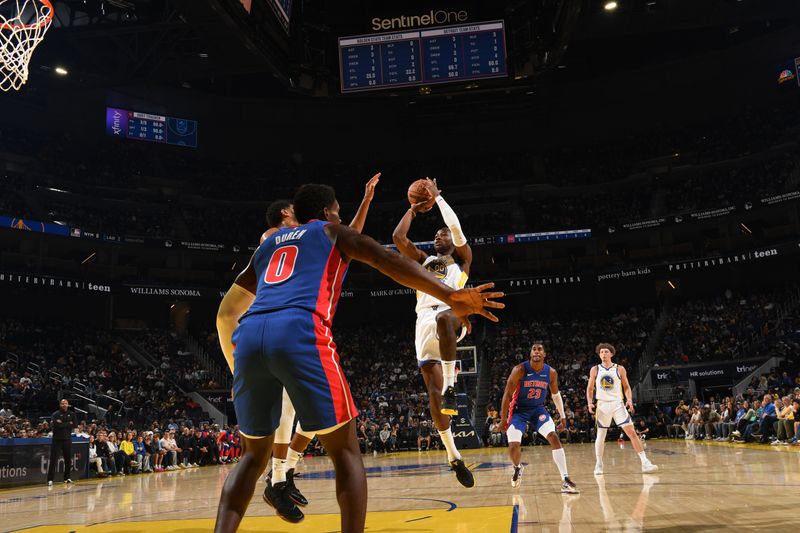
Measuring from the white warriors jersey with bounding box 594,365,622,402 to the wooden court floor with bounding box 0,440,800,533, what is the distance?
3.92 ft

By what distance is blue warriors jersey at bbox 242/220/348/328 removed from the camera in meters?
3.51

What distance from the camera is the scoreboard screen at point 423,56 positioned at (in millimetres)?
19422

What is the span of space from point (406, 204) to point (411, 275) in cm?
3350

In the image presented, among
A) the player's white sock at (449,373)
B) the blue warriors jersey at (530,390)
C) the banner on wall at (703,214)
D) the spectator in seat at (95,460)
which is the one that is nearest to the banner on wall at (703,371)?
the banner on wall at (703,214)

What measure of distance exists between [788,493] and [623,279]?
29.1 meters

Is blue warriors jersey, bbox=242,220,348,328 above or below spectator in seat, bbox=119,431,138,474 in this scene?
above

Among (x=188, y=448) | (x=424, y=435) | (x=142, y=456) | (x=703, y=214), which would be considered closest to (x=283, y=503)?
(x=142, y=456)

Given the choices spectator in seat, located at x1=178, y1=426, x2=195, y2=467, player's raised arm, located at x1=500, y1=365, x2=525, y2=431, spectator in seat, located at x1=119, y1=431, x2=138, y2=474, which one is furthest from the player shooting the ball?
spectator in seat, located at x1=178, y1=426, x2=195, y2=467

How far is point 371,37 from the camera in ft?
64.4

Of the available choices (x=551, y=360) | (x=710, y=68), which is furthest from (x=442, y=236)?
(x=710, y=68)

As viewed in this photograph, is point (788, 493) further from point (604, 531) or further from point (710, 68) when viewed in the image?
point (710, 68)

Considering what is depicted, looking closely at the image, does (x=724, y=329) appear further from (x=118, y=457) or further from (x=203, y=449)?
(x=118, y=457)

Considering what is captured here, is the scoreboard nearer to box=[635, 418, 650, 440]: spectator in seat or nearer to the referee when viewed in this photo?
the referee

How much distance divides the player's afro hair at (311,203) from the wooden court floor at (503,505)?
279cm
